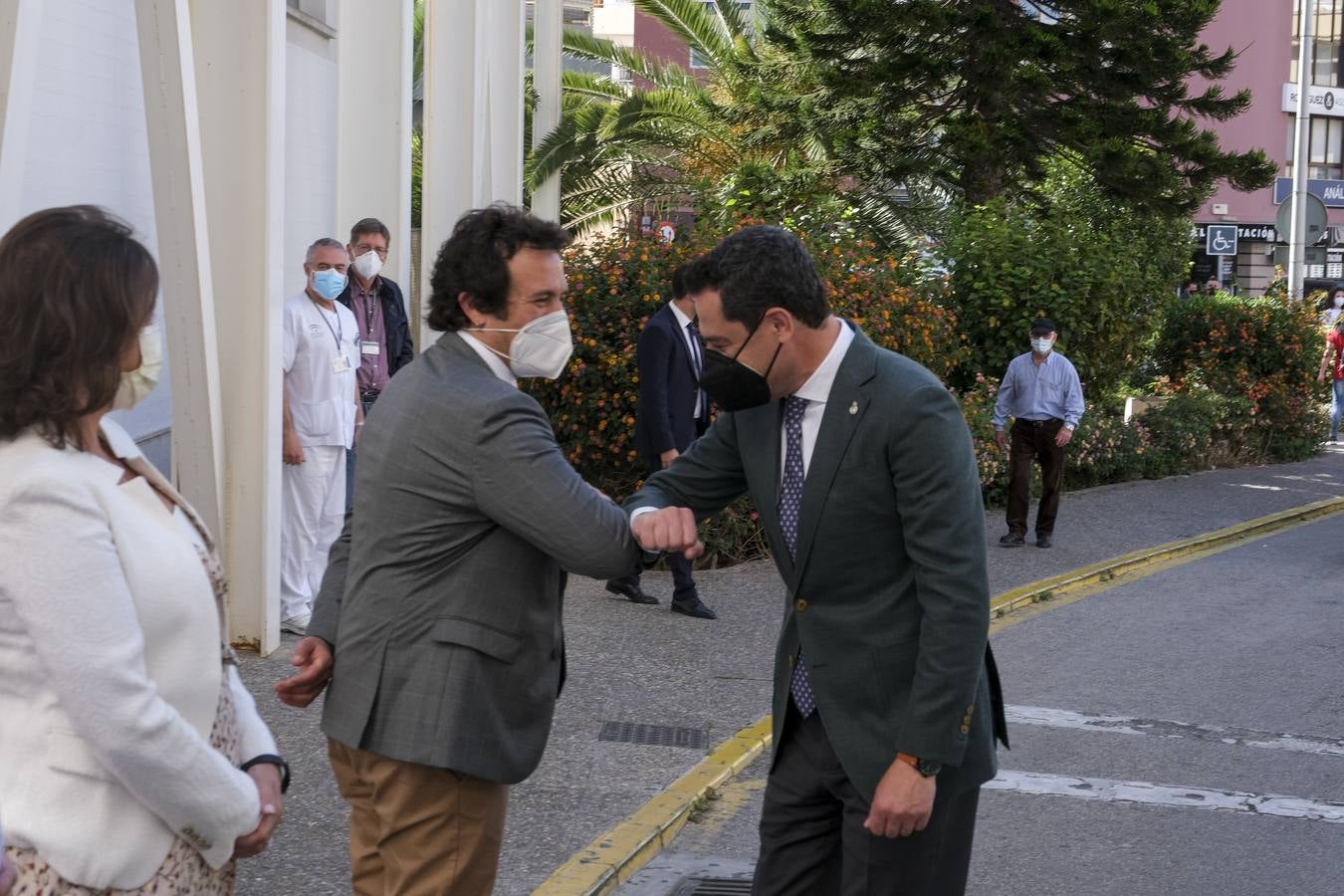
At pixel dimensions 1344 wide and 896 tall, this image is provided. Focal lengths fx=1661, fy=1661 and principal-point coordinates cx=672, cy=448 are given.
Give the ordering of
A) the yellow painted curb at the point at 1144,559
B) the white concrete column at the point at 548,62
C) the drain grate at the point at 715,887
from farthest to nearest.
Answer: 1. the white concrete column at the point at 548,62
2. the yellow painted curb at the point at 1144,559
3. the drain grate at the point at 715,887

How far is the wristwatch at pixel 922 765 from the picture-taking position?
3301 millimetres

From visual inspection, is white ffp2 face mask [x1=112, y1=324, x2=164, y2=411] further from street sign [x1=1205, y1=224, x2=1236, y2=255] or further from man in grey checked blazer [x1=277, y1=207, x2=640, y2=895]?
street sign [x1=1205, y1=224, x2=1236, y2=255]

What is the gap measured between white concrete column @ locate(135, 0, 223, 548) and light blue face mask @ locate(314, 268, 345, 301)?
1.30 meters

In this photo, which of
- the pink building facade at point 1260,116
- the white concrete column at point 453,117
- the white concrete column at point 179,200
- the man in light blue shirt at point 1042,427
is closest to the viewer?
the white concrete column at point 179,200

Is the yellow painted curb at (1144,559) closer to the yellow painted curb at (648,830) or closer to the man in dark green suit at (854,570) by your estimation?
the yellow painted curb at (648,830)

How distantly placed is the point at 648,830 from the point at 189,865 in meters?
3.51

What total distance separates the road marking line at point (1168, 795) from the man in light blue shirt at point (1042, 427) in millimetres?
6733

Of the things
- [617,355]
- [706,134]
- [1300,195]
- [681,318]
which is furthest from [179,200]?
[1300,195]

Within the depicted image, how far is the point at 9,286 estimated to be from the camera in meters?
2.43

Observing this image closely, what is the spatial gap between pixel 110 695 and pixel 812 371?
166 cm

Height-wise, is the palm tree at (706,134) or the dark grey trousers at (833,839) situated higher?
the palm tree at (706,134)

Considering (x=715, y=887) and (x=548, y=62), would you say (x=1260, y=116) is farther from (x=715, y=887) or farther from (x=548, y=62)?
(x=715, y=887)

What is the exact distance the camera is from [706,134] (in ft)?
92.4

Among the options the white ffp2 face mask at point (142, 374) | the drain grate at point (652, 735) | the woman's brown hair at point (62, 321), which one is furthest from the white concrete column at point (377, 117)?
the woman's brown hair at point (62, 321)
